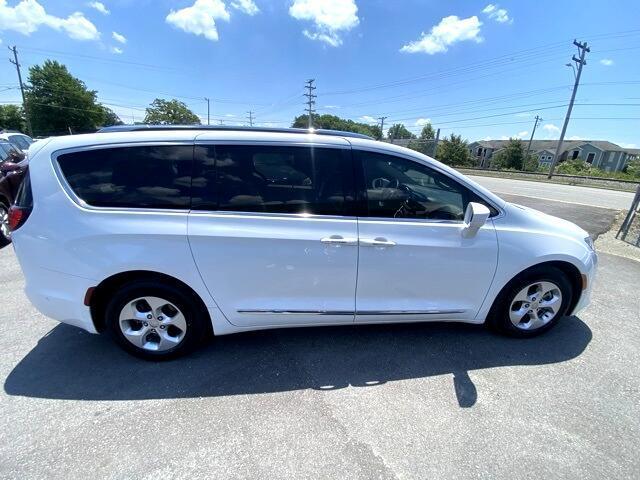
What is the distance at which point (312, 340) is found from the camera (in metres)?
3.00

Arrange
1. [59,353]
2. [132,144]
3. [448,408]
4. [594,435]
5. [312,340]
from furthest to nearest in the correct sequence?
[312,340]
[59,353]
[132,144]
[448,408]
[594,435]

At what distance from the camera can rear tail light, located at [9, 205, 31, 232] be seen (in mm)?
2424

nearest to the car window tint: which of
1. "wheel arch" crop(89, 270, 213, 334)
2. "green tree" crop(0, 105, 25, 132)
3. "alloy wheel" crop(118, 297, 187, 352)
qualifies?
"wheel arch" crop(89, 270, 213, 334)

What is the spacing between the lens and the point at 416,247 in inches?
102

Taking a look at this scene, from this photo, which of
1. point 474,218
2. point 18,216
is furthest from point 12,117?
point 474,218

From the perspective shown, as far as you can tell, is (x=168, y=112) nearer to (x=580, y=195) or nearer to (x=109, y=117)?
(x=109, y=117)

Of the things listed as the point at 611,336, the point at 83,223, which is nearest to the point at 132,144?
the point at 83,223

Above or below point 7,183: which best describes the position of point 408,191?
above

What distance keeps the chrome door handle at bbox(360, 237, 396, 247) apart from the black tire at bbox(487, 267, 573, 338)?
1.25 metres

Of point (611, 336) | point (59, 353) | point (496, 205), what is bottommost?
point (59, 353)

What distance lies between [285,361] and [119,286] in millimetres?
1463

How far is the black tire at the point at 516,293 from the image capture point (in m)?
2.92

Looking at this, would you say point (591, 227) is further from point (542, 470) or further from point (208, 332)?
point (208, 332)

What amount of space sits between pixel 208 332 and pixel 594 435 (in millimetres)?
2910
